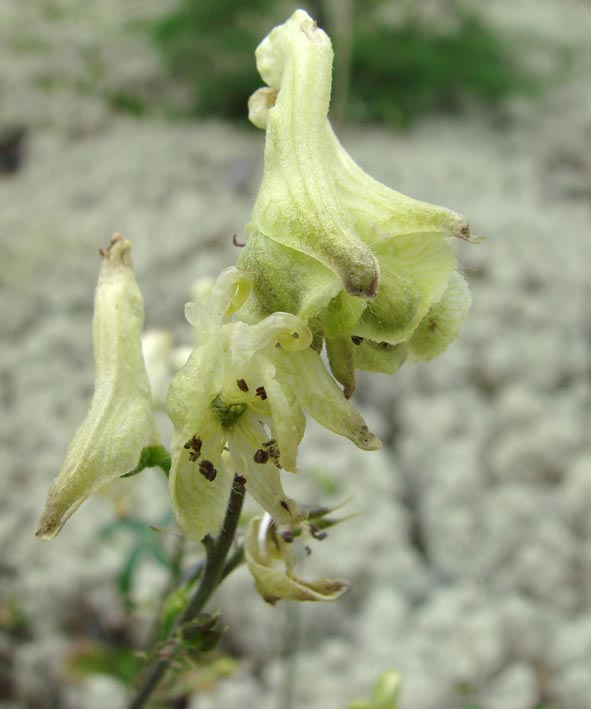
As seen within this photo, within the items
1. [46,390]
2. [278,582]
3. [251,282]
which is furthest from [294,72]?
[46,390]

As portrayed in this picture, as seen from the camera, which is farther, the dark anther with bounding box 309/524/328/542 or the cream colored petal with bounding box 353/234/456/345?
the dark anther with bounding box 309/524/328/542

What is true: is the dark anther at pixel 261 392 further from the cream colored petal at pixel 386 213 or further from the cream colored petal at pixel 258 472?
the cream colored petal at pixel 386 213

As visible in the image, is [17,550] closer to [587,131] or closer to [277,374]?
[277,374]

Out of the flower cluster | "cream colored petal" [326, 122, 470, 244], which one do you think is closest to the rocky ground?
the flower cluster

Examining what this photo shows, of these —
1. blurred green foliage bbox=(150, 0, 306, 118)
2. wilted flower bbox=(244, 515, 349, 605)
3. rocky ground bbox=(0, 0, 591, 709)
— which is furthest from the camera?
blurred green foliage bbox=(150, 0, 306, 118)

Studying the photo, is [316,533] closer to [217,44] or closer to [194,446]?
[194,446]

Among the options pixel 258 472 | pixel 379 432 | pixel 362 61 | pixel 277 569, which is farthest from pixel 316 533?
pixel 362 61

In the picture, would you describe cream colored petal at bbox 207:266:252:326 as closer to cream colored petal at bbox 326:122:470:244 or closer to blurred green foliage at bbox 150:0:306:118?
cream colored petal at bbox 326:122:470:244
